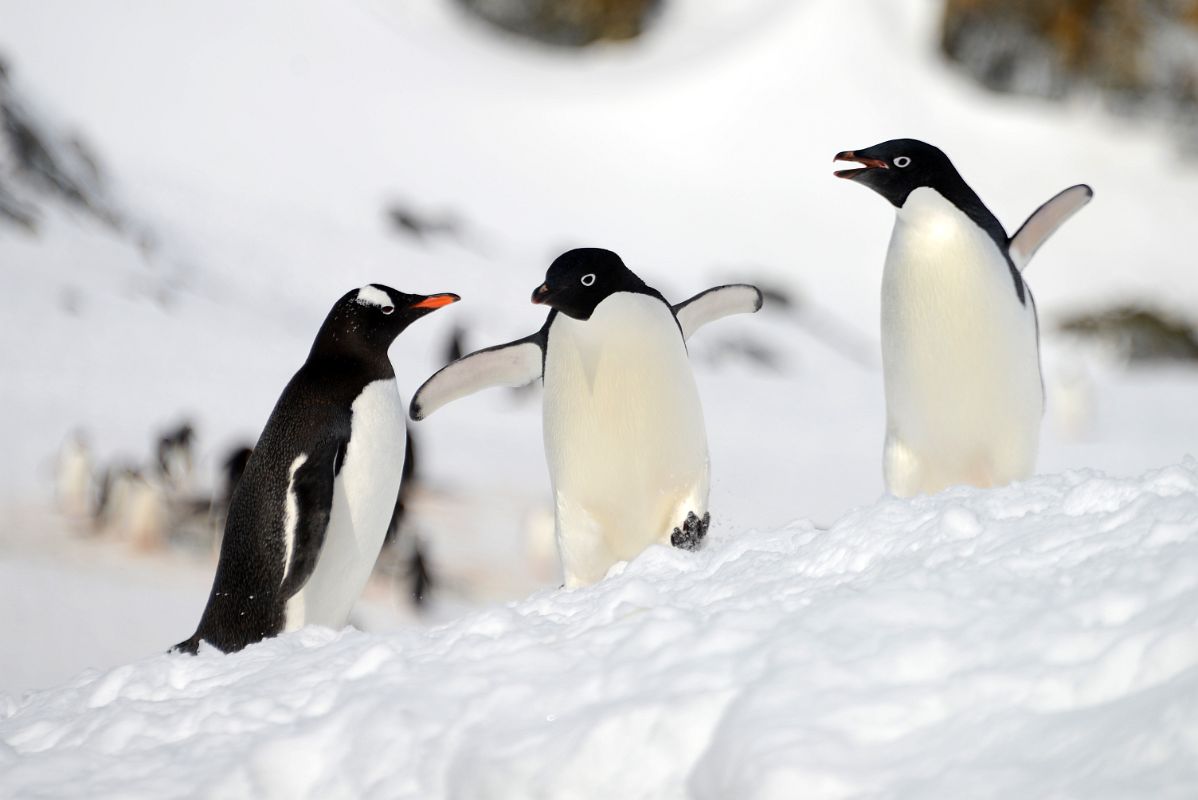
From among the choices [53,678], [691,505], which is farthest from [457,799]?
[53,678]

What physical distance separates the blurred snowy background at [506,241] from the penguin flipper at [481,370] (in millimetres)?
741

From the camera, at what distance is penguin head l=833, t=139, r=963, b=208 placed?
2643 mm

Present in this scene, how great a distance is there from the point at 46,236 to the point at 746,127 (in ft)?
40.1

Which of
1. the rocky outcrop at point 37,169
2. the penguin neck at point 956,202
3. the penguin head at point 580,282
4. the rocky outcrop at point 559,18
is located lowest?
the penguin head at point 580,282

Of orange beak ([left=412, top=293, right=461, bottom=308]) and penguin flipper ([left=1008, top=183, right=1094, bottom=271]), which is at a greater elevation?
orange beak ([left=412, top=293, right=461, bottom=308])

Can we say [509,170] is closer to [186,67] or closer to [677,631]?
[186,67]

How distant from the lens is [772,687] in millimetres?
1303

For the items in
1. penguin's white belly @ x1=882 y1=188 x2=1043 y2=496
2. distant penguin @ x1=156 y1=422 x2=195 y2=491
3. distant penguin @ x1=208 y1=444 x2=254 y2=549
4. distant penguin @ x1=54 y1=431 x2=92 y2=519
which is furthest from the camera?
distant penguin @ x1=156 y1=422 x2=195 y2=491

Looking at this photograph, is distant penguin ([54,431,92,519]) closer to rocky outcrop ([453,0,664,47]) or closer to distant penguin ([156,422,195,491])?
distant penguin ([156,422,195,491])

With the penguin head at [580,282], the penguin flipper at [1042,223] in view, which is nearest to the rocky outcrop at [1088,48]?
the penguin flipper at [1042,223]

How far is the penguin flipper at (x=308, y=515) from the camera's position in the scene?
2.63 metres

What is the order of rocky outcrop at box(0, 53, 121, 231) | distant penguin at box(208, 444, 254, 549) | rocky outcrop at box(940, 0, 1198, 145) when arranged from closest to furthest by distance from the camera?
distant penguin at box(208, 444, 254, 549), rocky outcrop at box(0, 53, 121, 231), rocky outcrop at box(940, 0, 1198, 145)

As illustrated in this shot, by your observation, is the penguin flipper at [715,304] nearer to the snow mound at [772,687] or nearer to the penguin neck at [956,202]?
the penguin neck at [956,202]

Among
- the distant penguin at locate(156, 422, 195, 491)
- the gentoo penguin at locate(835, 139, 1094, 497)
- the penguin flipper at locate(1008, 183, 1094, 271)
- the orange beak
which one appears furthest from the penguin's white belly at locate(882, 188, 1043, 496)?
the distant penguin at locate(156, 422, 195, 491)
